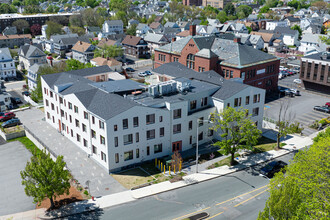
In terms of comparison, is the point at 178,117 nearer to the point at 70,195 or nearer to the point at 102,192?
the point at 102,192

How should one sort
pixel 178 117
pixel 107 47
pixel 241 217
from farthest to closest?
pixel 107 47 → pixel 178 117 → pixel 241 217

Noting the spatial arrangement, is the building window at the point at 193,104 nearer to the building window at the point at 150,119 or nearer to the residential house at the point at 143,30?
the building window at the point at 150,119

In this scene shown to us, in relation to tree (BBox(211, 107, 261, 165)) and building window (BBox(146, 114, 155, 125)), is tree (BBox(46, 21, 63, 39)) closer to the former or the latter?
building window (BBox(146, 114, 155, 125))

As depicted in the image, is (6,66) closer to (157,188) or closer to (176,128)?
(176,128)

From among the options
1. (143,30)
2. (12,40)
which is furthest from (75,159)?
(143,30)

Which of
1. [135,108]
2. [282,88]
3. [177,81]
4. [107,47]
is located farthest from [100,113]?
[107,47]

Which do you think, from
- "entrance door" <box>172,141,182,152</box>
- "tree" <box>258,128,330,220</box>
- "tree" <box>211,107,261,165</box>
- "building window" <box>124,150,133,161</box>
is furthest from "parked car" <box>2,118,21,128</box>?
"tree" <box>258,128,330,220</box>
